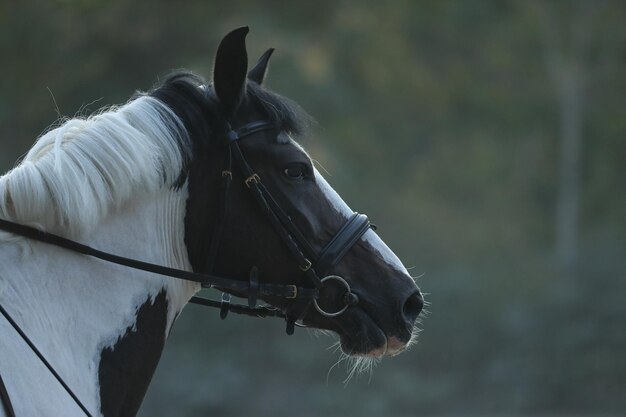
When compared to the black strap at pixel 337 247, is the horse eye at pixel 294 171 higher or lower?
higher

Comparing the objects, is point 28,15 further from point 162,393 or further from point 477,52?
point 477,52

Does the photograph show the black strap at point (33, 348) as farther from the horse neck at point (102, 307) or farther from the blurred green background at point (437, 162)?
the blurred green background at point (437, 162)

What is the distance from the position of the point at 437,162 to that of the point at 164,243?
2417 cm

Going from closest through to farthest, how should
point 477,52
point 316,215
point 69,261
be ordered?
point 69,261, point 316,215, point 477,52

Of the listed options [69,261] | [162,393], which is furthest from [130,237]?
[162,393]

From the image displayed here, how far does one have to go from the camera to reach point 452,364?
786 inches

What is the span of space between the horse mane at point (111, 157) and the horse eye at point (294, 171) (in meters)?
0.12

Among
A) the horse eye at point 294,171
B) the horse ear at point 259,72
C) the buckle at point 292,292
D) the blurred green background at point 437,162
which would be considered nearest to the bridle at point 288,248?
the buckle at point 292,292

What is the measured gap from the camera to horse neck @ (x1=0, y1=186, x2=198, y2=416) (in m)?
2.77

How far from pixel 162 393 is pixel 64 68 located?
20.4ft

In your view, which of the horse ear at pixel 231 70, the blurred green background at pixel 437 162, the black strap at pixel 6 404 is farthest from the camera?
the blurred green background at pixel 437 162

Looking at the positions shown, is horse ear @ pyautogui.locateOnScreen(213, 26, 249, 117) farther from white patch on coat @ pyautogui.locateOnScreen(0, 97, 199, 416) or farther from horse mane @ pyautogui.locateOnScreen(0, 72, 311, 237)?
white patch on coat @ pyautogui.locateOnScreen(0, 97, 199, 416)

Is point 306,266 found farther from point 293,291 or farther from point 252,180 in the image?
point 252,180

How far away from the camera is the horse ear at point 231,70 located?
10.1 feet
